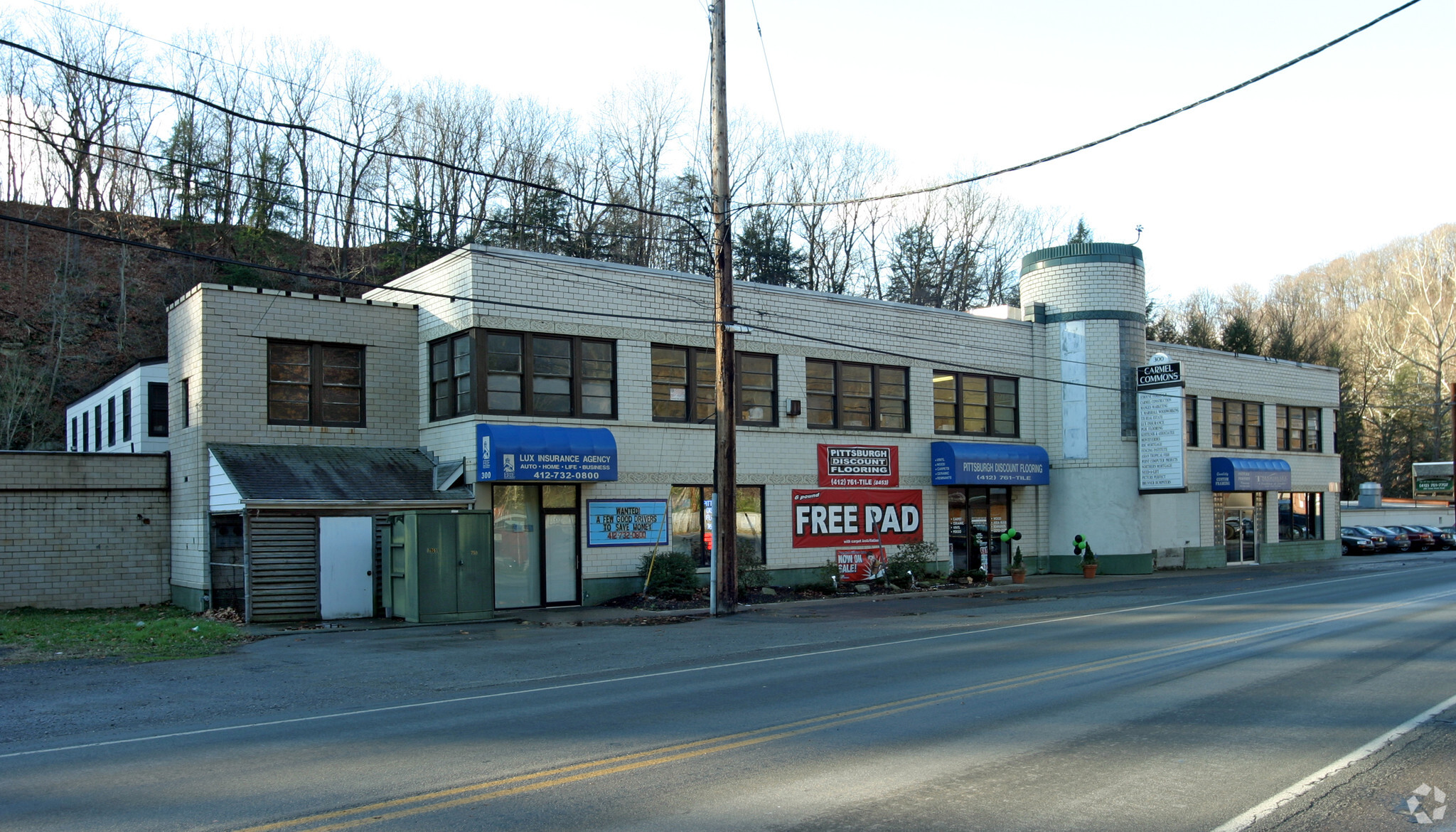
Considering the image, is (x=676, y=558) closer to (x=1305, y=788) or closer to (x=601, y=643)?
(x=601, y=643)

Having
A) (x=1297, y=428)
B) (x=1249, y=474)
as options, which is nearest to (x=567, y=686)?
(x=1249, y=474)

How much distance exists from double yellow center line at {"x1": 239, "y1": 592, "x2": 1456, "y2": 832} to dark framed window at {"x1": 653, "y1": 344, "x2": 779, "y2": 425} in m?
13.8

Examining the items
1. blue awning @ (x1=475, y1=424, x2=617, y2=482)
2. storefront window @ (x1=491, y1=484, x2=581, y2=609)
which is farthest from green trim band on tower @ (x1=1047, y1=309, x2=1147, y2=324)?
storefront window @ (x1=491, y1=484, x2=581, y2=609)

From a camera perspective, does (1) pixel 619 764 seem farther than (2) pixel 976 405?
No

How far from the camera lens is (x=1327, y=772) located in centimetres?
731

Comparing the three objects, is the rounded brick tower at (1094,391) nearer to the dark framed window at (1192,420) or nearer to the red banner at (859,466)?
the dark framed window at (1192,420)

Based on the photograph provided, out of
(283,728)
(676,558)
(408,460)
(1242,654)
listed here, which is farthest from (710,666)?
(408,460)

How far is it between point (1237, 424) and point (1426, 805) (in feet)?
113

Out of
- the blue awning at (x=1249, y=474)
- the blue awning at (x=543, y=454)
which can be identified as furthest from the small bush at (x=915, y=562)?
the blue awning at (x=1249, y=474)

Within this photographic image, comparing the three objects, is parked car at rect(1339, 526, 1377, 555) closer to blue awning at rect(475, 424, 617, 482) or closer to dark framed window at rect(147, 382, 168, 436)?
blue awning at rect(475, 424, 617, 482)

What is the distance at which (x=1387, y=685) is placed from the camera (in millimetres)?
10805

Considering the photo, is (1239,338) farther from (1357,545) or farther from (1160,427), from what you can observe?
(1160,427)

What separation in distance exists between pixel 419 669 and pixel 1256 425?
34.7m

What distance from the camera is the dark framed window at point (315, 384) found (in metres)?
22.0
